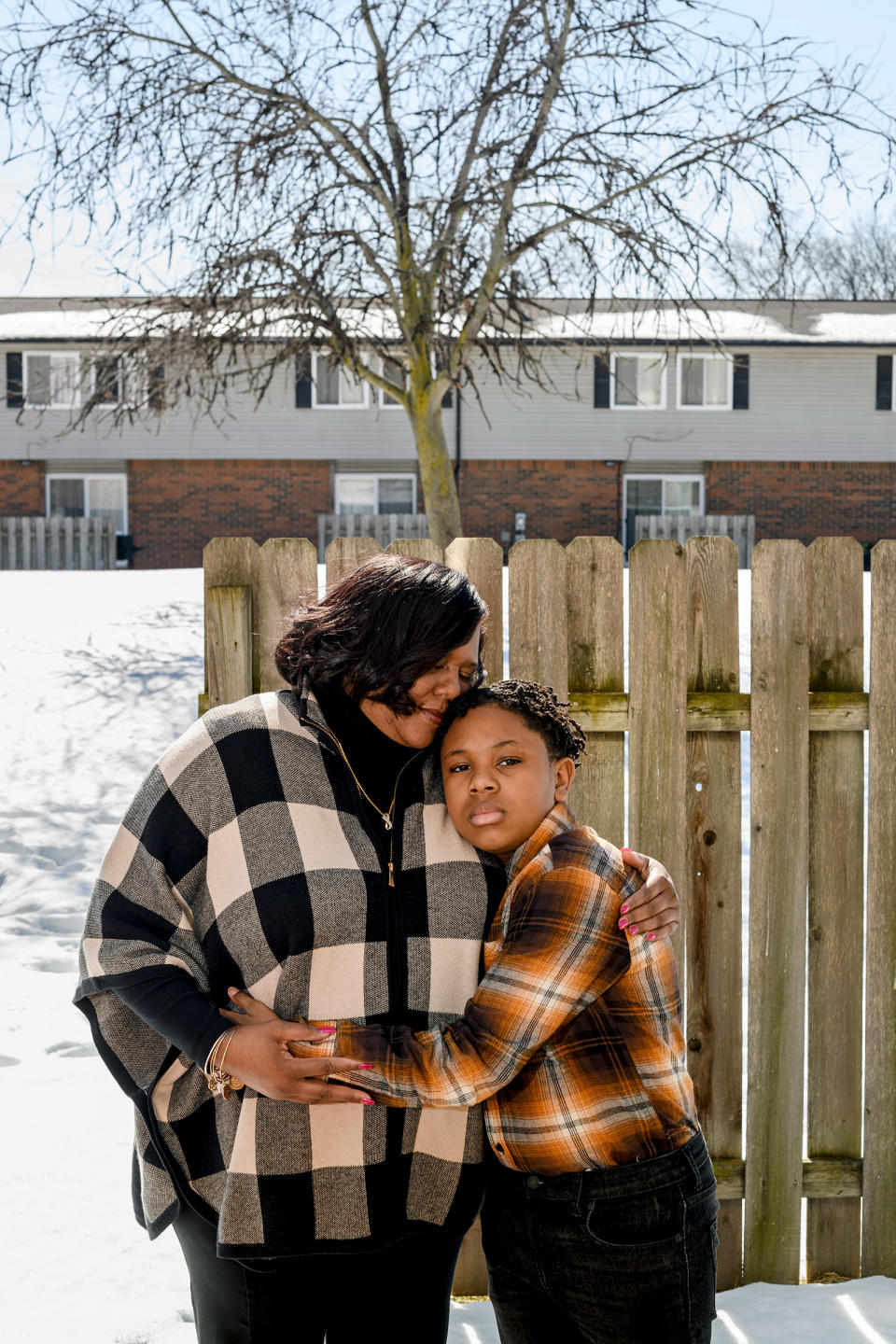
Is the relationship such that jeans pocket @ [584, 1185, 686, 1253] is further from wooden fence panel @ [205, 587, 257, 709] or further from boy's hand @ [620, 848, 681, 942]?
wooden fence panel @ [205, 587, 257, 709]

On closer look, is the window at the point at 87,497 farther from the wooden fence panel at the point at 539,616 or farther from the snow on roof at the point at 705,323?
the wooden fence panel at the point at 539,616

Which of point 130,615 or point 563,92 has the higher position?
point 563,92

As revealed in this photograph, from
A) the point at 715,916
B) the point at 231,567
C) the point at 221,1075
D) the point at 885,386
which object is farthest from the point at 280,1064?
the point at 885,386

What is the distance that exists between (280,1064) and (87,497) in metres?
25.0

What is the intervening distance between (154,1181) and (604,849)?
94 centimetres

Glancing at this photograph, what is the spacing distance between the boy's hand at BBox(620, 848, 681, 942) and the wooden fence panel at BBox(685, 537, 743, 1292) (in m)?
1.01

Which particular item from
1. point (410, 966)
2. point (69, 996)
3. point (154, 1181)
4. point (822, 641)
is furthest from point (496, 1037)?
point (69, 996)

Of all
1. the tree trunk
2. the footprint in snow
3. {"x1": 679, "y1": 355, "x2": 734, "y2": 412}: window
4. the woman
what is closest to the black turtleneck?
the woman

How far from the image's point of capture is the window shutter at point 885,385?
980 inches

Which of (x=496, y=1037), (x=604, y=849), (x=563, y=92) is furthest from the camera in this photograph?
(x=563, y=92)

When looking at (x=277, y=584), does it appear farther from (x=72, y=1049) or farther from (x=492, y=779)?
(x=72, y=1049)

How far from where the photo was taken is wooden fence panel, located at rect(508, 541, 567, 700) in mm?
2777

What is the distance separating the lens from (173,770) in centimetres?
184

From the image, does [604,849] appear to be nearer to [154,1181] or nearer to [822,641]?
[154,1181]
